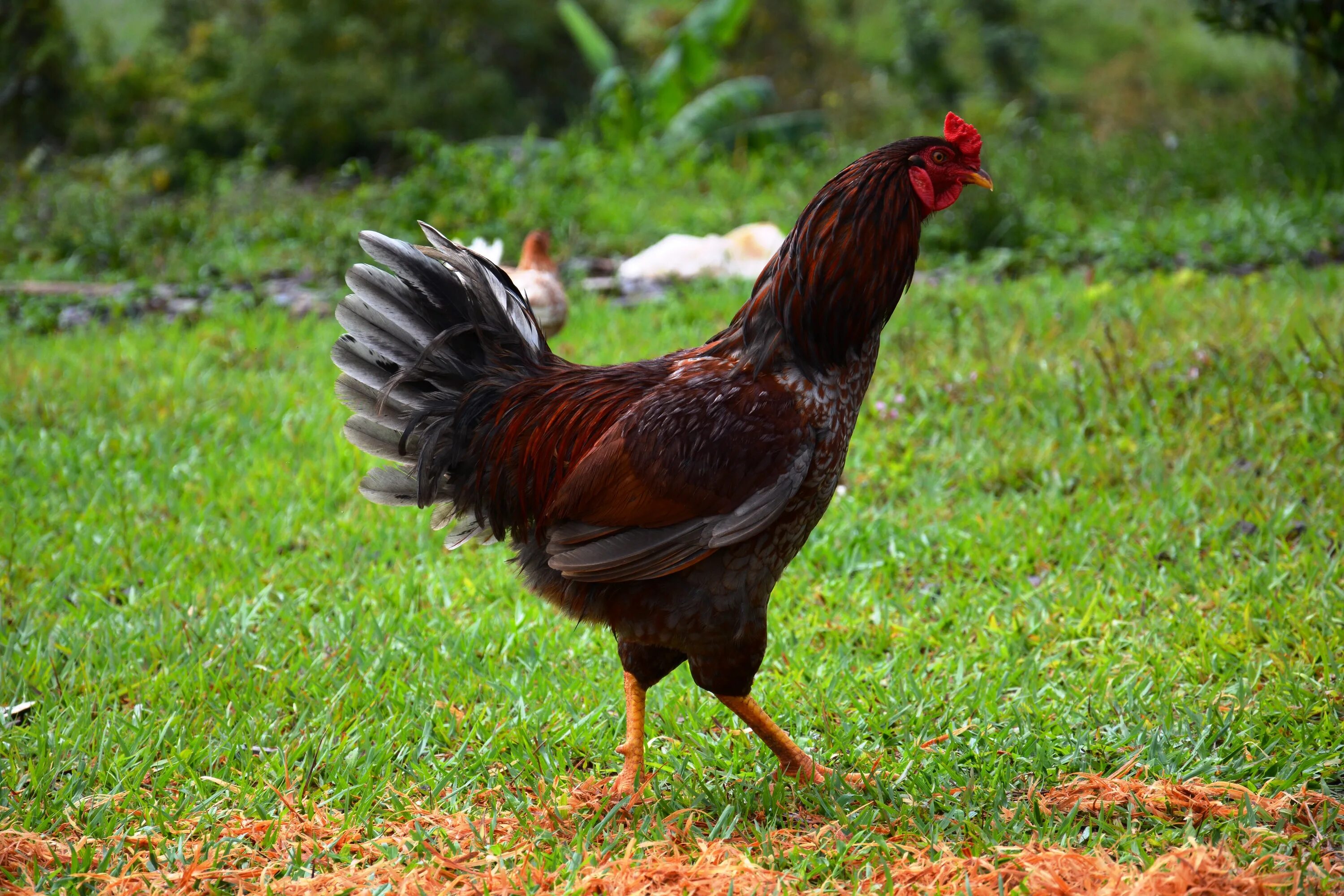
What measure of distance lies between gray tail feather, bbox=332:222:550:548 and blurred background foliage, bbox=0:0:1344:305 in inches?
217

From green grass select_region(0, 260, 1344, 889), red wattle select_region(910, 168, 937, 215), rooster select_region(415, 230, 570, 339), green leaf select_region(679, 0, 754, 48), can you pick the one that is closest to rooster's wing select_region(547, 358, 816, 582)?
red wattle select_region(910, 168, 937, 215)

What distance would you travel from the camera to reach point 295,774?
3088 mm

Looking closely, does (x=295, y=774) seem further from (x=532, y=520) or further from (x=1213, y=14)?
(x=1213, y=14)

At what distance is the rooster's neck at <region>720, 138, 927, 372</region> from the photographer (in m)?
2.73

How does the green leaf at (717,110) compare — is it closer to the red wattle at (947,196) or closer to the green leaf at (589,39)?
the green leaf at (589,39)

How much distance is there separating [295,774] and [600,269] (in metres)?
6.08

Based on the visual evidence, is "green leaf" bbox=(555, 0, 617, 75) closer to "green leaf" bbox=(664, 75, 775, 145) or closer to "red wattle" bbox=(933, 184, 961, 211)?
"green leaf" bbox=(664, 75, 775, 145)

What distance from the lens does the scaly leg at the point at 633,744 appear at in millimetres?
3018

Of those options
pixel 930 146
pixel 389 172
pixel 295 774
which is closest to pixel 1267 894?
pixel 930 146

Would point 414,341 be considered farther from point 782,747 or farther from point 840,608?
point 840,608

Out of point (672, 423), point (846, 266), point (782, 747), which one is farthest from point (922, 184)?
point (782, 747)

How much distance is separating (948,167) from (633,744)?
174 cm

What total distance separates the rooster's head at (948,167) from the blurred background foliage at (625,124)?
5.23m

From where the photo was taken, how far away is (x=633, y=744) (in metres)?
3.06
